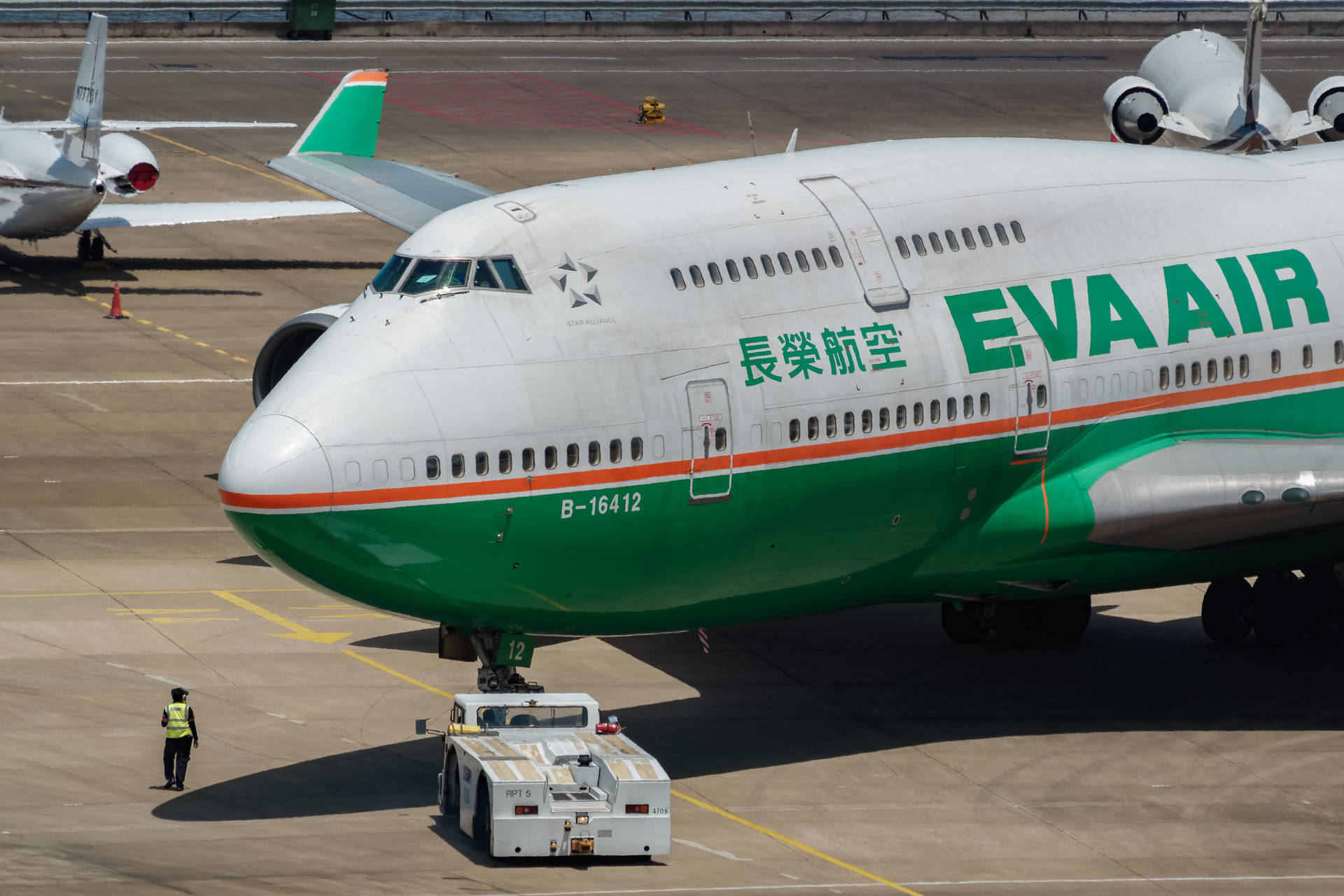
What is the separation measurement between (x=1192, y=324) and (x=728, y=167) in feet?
23.3

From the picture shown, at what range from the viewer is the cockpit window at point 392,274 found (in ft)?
94.3

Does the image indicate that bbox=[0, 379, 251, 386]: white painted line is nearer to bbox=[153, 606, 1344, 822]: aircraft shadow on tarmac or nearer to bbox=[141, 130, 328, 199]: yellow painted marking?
bbox=[153, 606, 1344, 822]: aircraft shadow on tarmac

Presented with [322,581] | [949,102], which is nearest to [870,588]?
[322,581]

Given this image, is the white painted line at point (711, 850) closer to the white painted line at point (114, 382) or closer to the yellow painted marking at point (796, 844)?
the yellow painted marking at point (796, 844)

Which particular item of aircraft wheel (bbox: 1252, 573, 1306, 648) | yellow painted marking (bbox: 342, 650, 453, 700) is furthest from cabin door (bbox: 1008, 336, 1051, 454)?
yellow painted marking (bbox: 342, 650, 453, 700)

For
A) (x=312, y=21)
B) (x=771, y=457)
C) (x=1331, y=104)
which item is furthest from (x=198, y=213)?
(x=312, y=21)

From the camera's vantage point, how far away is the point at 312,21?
111062mm

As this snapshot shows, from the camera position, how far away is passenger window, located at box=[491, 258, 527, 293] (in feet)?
93.3

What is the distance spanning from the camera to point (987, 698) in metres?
34.8

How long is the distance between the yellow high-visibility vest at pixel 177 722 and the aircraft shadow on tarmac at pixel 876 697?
30.8 inches

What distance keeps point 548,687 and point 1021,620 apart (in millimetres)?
8239

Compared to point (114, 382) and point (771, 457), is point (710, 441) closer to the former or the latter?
point (771, 457)

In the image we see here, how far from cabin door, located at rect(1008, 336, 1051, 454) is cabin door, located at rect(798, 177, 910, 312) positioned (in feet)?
6.21

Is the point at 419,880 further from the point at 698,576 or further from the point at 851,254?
the point at 851,254
